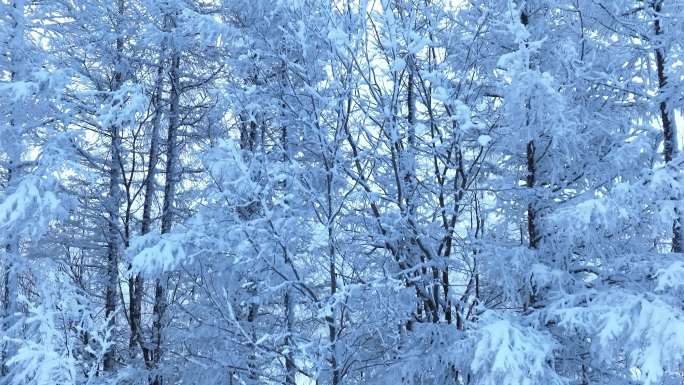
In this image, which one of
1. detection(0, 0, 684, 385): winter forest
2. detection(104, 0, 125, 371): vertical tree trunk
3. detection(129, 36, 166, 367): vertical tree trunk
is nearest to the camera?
detection(0, 0, 684, 385): winter forest

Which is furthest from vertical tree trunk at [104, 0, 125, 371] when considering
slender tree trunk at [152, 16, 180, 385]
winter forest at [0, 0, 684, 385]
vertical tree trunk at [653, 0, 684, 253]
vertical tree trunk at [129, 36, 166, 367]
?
vertical tree trunk at [653, 0, 684, 253]

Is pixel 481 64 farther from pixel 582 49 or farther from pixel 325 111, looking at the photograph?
pixel 325 111

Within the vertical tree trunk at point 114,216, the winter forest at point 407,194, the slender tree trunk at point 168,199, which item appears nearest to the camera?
the winter forest at point 407,194

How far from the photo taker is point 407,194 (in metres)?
5.91

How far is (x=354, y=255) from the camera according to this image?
270 inches

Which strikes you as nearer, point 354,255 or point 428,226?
point 428,226

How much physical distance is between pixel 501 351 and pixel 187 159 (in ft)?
31.5

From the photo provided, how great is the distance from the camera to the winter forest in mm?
4859

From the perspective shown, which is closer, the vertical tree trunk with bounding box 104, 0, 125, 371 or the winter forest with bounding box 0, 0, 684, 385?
the winter forest with bounding box 0, 0, 684, 385

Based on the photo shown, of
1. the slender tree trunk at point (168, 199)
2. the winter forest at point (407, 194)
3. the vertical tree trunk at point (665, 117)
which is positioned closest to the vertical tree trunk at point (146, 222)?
the winter forest at point (407, 194)

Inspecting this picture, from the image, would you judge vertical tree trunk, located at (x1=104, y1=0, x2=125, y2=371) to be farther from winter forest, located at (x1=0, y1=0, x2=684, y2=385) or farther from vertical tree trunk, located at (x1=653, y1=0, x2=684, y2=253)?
vertical tree trunk, located at (x1=653, y1=0, x2=684, y2=253)

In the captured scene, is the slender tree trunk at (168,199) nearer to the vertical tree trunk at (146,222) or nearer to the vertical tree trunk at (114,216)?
the vertical tree trunk at (146,222)

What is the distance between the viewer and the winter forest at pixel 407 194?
4.86 meters

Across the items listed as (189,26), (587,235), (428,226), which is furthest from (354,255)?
(189,26)
